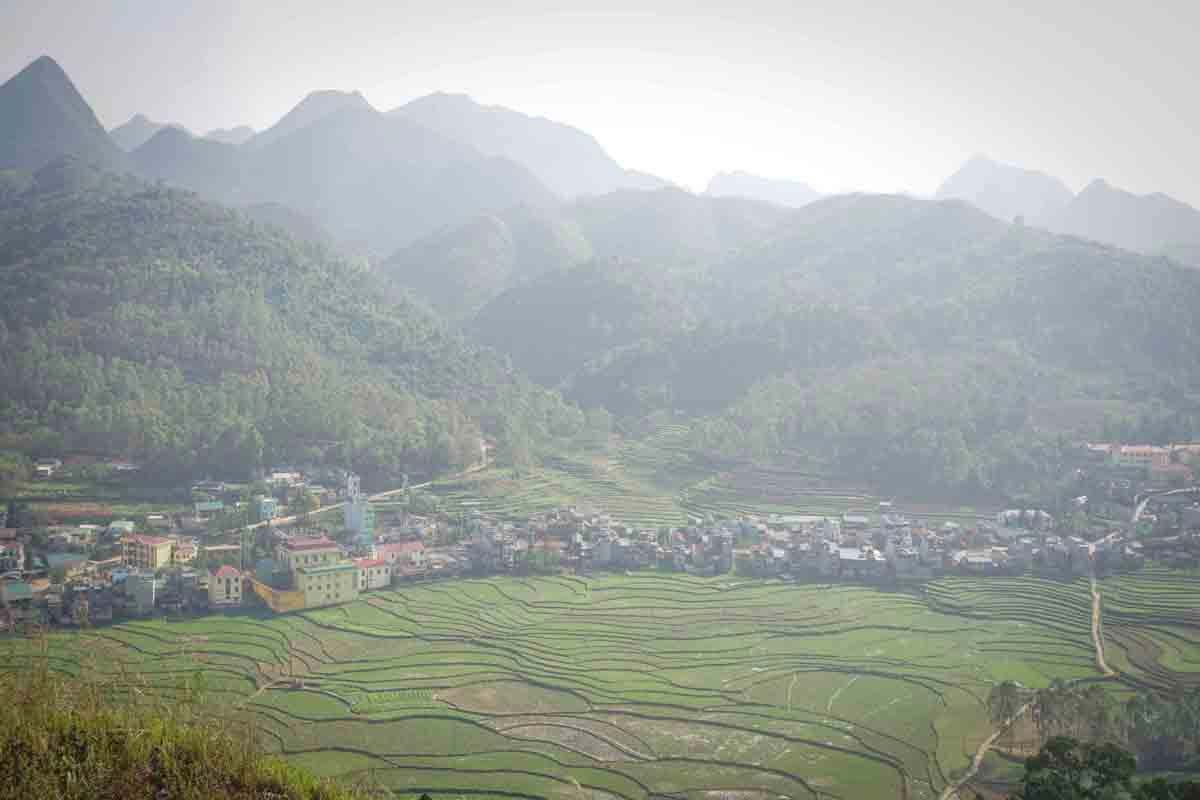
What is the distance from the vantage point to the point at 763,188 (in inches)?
5458

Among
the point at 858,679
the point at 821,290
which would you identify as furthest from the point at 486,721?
the point at 821,290

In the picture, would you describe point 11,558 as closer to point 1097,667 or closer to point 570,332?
point 1097,667

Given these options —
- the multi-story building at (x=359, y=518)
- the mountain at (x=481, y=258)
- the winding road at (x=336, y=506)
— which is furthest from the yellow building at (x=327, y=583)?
the mountain at (x=481, y=258)

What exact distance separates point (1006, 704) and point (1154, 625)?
7.06m

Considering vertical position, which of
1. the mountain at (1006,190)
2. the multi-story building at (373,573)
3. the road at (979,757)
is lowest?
the road at (979,757)

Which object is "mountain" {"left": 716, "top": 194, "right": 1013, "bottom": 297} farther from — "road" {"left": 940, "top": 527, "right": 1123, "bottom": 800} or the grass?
"road" {"left": 940, "top": 527, "right": 1123, "bottom": 800}

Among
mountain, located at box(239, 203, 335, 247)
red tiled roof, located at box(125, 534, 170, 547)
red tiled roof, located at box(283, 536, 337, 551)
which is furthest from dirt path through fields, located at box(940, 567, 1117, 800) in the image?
mountain, located at box(239, 203, 335, 247)

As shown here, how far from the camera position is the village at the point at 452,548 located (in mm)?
21188

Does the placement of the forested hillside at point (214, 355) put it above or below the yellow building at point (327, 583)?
above

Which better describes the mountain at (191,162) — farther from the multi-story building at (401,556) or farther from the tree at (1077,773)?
the tree at (1077,773)

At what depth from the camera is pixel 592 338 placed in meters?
56.5

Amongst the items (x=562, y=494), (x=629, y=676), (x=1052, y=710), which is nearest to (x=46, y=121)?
(x=562, y=494)

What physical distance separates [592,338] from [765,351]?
12.8 meters

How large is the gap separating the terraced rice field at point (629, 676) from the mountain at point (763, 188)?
119380 millimetres
